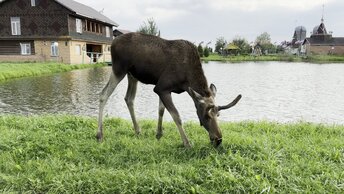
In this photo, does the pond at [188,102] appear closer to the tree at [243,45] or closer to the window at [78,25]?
the window at [78,25]

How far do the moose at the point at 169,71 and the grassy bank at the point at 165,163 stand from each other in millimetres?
536

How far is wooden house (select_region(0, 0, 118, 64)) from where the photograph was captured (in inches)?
1521

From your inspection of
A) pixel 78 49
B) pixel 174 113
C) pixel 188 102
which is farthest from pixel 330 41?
pixel 174 113

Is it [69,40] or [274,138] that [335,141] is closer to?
[274,138]

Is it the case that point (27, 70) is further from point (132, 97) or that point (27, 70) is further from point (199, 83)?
point (199, 83)

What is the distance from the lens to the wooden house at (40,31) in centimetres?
3862

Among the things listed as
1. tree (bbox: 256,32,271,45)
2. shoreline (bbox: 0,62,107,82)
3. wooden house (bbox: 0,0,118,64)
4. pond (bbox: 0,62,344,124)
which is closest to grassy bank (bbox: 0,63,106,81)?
shoreline (bbox: 0,62,107,82)

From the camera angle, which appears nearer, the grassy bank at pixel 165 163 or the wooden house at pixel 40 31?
the grassy bank at pixel 165 163

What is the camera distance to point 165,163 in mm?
5289

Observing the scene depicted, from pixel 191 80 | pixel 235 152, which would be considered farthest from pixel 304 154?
pixel 191 80

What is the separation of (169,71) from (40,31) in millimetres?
37124

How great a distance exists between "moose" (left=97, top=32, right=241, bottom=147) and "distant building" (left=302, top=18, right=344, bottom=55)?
8965 centimetres

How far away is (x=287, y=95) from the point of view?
1812 centimetres

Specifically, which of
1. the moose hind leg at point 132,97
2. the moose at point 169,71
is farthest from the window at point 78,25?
the moose at point 169,71
